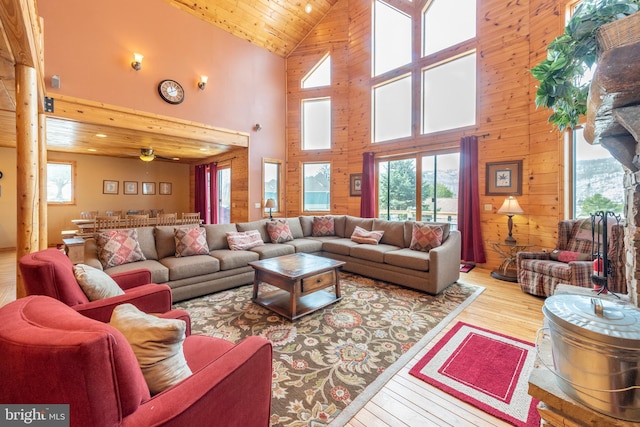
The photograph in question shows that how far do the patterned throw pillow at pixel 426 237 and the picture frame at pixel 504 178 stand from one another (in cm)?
153

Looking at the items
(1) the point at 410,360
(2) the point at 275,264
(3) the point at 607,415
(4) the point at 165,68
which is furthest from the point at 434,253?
(4) the point at 165,68

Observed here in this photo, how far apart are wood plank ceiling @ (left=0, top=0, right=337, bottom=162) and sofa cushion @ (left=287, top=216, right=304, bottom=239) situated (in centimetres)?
233

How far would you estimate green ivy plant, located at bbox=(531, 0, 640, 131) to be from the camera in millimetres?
1242

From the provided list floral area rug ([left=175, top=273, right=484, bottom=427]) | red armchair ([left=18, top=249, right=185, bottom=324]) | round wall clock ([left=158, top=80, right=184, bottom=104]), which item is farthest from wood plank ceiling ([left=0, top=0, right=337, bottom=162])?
red armchair ([left=18, top=249, right=185, bottom=324])

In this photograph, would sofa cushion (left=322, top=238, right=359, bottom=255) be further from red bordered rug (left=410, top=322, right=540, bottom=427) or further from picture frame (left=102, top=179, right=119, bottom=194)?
picture frame (left=102, top=179, right=119, bottom=194)

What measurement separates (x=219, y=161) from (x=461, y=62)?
613 cm

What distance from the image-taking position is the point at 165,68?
16.4 ft

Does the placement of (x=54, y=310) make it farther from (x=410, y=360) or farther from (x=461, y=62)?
(x=461, y=62)

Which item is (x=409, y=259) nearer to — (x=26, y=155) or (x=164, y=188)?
(x=26, y=155)

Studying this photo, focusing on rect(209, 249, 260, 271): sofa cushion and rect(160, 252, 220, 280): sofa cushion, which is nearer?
rect(160, 252, 220, 280): sofa cushion

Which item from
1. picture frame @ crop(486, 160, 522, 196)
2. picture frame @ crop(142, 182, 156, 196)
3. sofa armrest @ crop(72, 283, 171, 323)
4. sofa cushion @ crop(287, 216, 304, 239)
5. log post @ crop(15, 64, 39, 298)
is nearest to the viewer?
sofa armrest @ crop(72, 283, 171, 323)

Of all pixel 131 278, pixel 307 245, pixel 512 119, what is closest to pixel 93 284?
pixel 131 278

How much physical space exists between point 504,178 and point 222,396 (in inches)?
199

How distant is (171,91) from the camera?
5.02 metres
